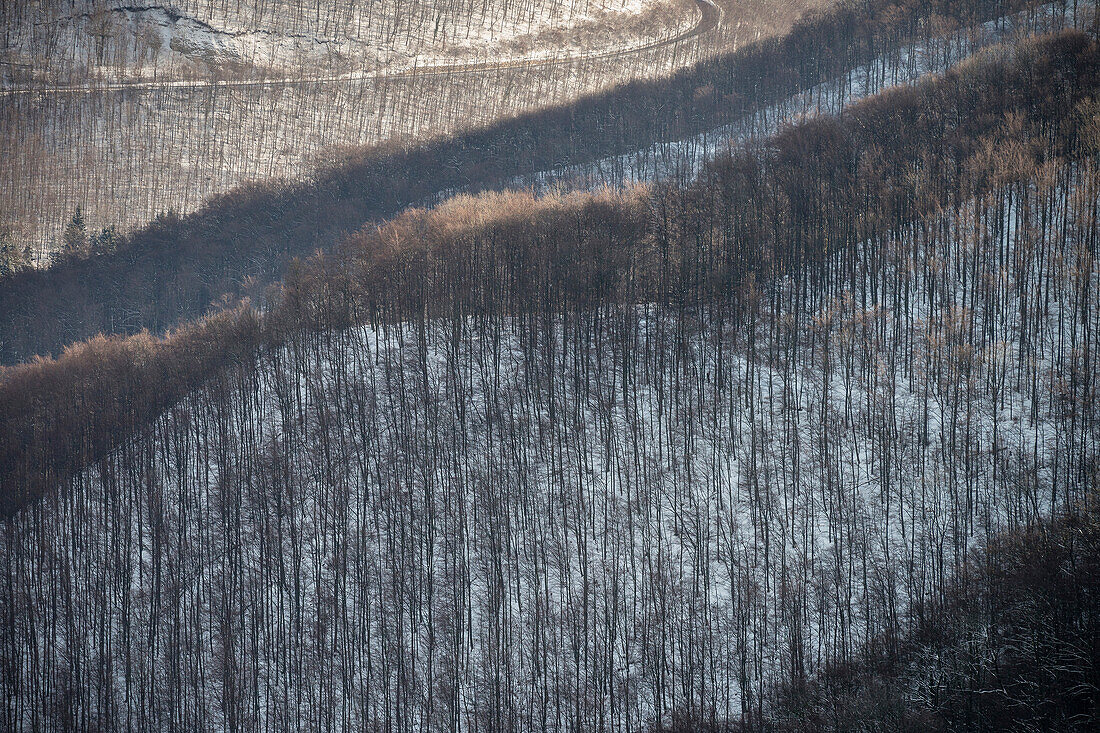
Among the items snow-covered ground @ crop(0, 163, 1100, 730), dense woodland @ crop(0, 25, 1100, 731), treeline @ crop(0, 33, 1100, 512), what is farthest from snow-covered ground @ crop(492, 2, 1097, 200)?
snow-covered ground @ crop(0, 163, 1100, 730)

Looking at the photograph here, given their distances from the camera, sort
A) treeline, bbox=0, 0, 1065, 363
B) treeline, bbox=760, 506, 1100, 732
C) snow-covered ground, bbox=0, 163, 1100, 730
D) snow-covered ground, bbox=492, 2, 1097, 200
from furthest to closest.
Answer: treeline, bbox=0, 0, 1065, 363 → snow-covered ground, bbox=492, 2, 1097, 200 → snow-covered ground, bbox=0, 163, 1100, 730 → treeline, bbox=760, 506, 1100, 732

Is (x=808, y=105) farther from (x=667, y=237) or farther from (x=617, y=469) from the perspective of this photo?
(x=617, y=469)

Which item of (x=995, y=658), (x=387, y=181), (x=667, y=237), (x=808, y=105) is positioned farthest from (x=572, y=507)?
(x=808, y=105)

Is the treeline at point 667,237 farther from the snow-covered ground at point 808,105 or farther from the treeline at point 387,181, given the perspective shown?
the treeline at point 387,181

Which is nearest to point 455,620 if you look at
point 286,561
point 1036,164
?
point 286,561

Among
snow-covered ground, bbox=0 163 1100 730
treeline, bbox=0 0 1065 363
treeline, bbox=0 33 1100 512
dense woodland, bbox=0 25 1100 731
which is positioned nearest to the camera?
dense woodland, bbox=0 25 1100 731

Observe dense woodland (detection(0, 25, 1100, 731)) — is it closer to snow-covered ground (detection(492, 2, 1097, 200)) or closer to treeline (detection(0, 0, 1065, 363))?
snow-covered ground (detection(492, 2, 1097, 200))

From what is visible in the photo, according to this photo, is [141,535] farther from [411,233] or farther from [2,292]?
[2,292]

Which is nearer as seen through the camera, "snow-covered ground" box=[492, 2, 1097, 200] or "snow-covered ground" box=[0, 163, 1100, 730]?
"snow-covered ground" box=[0, 163, 1100, 730]
